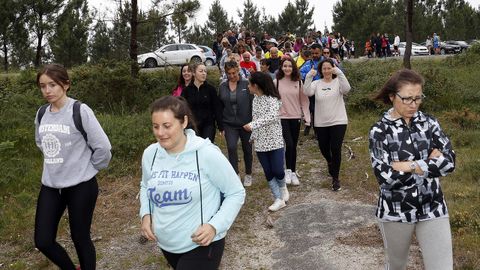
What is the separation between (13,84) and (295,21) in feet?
116

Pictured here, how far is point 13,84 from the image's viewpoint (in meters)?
12.9

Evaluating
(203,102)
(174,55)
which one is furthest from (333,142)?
(174,55)

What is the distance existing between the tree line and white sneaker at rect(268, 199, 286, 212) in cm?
786

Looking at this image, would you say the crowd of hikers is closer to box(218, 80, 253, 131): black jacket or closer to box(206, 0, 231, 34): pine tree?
box(218, 80, 253, 131): black jacket

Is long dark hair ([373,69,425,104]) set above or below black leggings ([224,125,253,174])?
above

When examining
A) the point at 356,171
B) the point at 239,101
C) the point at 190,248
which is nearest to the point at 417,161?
the point at 190,248

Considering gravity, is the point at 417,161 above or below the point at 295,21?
below

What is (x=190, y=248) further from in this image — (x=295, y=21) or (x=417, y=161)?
(x=295, y=21)

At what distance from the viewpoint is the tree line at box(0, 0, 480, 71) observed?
14.0 meters

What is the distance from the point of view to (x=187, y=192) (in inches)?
99.0

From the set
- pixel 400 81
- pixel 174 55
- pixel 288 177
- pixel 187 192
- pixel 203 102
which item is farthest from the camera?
pixel 174 55

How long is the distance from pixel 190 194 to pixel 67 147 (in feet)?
4.82

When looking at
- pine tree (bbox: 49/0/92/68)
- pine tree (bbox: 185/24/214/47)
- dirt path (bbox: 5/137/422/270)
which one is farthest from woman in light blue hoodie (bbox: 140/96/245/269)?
pine tree (bbox: 185/24/214/47)

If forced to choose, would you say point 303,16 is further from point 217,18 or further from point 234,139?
point 234,139
